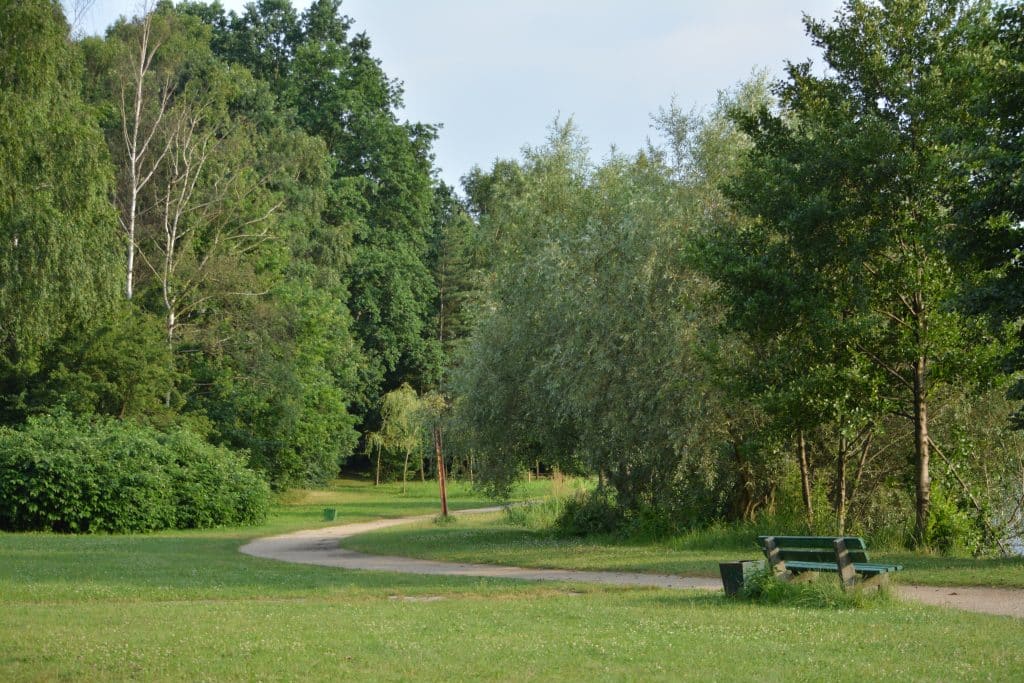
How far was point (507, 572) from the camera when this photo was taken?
58.5ft

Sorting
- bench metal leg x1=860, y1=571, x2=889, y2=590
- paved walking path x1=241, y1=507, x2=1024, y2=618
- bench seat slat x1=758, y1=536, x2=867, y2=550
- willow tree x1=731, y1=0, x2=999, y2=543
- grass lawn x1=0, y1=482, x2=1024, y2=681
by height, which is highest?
willow tree x1=731, y1=0, x2=999, y2=543

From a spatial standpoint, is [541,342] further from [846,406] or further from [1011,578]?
[1011,578]

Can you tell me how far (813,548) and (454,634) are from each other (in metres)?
4.53

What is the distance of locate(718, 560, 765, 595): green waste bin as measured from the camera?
1245cm

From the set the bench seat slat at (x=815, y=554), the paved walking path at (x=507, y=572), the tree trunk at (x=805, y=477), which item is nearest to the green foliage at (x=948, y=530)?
the tree trunk at (x=805, y=477)

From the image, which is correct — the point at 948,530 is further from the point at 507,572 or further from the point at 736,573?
the point at 736,573

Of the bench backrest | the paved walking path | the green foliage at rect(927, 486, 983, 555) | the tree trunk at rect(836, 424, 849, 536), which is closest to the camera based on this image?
the bench backrest

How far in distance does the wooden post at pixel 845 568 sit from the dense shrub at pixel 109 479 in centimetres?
2278

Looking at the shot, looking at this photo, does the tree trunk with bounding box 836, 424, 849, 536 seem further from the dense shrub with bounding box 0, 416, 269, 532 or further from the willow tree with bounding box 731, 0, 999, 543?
the dense shrub with bounding box 0, 416, 269, 532

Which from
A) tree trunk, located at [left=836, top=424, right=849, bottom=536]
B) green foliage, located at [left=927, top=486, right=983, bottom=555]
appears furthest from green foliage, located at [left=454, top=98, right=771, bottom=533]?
green foliage, located at [left=927, top=486, right=983, bottom=555]

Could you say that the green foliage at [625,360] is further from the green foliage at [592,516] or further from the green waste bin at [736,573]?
the green waste bin at [736,573]

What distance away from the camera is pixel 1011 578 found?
47.1ft

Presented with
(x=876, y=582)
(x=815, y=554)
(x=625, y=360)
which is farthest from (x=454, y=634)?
(x=625, y=360)

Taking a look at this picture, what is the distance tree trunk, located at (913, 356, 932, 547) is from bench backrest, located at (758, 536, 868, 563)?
7.04 metres
